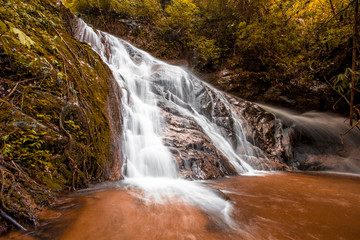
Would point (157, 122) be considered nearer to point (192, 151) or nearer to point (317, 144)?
point (192, 151)

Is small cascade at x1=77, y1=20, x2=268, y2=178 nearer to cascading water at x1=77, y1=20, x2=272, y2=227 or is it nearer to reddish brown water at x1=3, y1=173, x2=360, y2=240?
cascading water at x1=77, y1=20, x2=272, y2=227

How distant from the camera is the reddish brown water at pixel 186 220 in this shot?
1.46 meters

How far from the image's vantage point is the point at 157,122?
5262 mm

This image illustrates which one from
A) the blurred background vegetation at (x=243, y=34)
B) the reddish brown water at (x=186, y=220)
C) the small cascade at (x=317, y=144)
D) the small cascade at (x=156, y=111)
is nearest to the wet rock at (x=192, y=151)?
the small cascade at (x=156, y=111)

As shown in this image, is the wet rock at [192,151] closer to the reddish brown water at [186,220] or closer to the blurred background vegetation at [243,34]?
the reddish brown water at [186,220]

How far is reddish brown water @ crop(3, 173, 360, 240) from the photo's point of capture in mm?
1460

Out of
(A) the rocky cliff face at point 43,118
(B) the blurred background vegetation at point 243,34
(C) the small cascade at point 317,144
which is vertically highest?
(B) the blurred background vegetation at point 243,34

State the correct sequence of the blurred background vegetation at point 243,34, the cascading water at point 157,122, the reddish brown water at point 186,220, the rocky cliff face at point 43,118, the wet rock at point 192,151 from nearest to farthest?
1. the reddish brown water at point 186,220
2. the rocky cliff face at point 43,118
3. the cascading water at point 157,122
4. the wet rock at point 192,151
5. the blurred background vegetation at point 243,34

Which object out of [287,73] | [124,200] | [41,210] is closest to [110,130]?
[124,200]

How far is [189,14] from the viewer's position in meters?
11.4

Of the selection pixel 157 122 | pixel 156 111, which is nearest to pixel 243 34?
pixel 156 111

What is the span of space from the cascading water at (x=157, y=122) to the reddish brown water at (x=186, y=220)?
0.29 m

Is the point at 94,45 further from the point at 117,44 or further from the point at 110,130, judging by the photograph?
the point at 110,130

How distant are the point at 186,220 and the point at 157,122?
3.67 meters
